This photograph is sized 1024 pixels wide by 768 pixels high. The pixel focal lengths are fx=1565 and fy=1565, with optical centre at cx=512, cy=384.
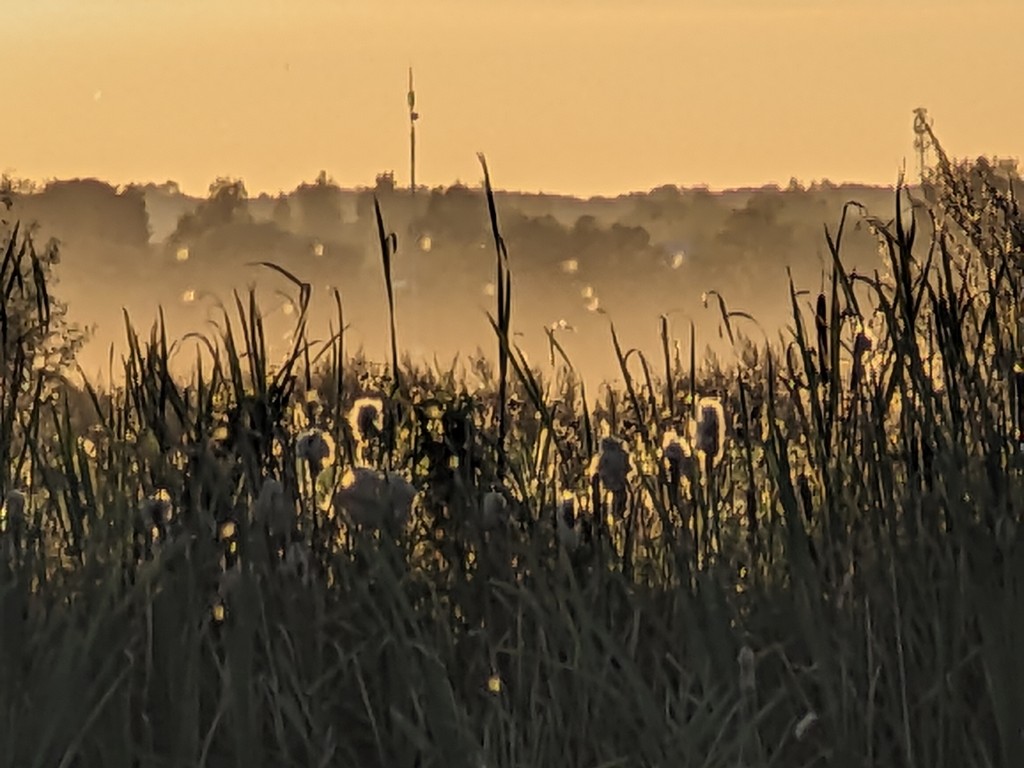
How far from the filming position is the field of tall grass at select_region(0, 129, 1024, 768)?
216 centimetres

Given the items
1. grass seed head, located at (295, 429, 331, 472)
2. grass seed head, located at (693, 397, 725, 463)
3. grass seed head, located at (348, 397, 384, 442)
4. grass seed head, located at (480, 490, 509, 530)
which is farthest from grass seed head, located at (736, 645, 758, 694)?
grass seed head, located at (348, 397, 384, 442)

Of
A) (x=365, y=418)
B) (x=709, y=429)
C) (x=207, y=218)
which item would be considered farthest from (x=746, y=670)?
(x=207, y=218)

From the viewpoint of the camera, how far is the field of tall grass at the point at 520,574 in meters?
2.16

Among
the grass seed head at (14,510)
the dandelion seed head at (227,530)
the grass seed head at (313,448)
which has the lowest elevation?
the dandelion seed head at (227,530)

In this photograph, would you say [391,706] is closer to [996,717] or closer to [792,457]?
[996,717]

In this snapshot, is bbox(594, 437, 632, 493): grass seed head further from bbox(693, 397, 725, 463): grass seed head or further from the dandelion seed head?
the dandelion seed head

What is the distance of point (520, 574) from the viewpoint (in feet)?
8.50

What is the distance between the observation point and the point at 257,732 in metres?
2.14

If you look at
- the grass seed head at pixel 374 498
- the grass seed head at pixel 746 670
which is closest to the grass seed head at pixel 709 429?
the grass seed head at pixel 374 498

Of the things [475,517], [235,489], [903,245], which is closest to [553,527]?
[475,517]

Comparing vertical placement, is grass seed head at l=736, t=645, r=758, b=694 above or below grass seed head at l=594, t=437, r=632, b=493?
below

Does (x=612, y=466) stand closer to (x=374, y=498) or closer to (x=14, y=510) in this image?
(x=374, y=498)

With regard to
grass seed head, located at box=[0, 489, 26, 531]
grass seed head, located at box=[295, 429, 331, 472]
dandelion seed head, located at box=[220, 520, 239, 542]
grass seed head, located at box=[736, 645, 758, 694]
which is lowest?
grass seed head, located at box=[736, 645, 758, 694]

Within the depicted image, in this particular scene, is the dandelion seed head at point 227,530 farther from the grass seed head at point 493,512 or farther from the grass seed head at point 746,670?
the grass seed head at point 746,670
